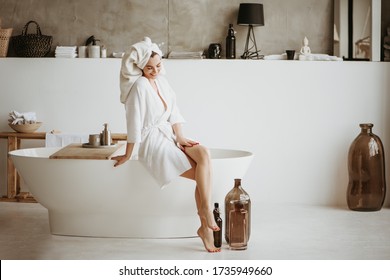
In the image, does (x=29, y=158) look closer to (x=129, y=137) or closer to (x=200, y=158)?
(x=129, y=137)

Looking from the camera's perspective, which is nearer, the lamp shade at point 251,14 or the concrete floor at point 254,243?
the concrete floor at point 254,243

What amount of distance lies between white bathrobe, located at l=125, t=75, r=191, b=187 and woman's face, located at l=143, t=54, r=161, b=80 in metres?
0.07

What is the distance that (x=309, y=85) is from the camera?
21.0 ft

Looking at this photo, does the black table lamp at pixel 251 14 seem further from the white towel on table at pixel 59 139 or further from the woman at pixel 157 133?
the woman at pixel 157 133

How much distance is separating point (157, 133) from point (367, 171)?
7.60 ft

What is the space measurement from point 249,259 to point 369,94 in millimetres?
2841

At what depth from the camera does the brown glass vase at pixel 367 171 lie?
5.99m

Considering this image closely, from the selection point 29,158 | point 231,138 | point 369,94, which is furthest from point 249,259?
point 369,94

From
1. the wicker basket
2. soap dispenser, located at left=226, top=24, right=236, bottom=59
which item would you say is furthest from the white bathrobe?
the wicker basket

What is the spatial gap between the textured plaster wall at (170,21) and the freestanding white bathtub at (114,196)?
7.14ft

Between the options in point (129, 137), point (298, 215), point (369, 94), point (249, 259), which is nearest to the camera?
point (249, 259)

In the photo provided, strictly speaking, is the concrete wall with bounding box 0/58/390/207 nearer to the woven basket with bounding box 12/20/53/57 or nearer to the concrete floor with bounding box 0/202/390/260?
the woven basket with bounding box 12/20/53/57

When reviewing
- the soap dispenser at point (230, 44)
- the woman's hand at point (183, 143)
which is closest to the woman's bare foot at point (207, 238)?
the woman's hand at point (183, 143)

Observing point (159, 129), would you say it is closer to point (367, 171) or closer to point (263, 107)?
point (263, 107)
